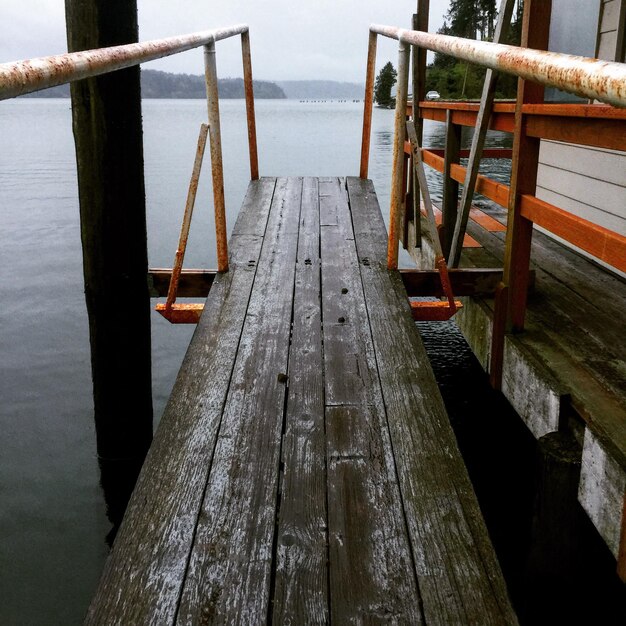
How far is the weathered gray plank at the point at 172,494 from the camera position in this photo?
144 cm

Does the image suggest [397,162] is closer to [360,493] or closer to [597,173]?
[360,493]

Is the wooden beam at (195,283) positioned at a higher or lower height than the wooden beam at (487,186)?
lower

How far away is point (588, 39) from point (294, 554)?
6.31 m

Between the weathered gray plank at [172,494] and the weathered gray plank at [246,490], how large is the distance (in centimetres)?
3

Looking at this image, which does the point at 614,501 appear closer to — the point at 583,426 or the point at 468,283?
the point at 583,426

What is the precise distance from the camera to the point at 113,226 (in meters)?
3.11

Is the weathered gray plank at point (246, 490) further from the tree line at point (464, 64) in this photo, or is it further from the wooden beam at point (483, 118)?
the tree line at point (464, 64)

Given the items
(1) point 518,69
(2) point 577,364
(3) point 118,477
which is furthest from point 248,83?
(1) point 518,69

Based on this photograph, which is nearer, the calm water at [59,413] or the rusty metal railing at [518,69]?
the rusty metal railing at [518,69]

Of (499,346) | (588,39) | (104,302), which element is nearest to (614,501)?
(499,346)

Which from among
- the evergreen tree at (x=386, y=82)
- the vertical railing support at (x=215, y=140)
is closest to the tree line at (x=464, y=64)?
the evergreen tree at (x=386, y=82)

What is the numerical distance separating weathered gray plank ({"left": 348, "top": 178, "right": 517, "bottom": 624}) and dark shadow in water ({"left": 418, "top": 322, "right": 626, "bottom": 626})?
83cm

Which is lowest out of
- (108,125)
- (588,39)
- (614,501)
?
(614,501)

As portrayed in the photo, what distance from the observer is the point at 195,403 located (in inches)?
87.4
